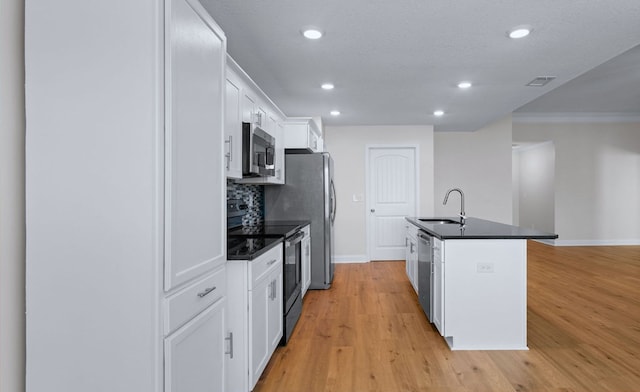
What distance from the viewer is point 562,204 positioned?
25.9ft

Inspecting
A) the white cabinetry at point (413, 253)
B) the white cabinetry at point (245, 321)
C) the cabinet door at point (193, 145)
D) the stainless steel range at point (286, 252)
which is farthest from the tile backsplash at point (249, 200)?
the white cabinetry at point (413, 253)

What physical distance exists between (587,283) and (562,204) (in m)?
3.55

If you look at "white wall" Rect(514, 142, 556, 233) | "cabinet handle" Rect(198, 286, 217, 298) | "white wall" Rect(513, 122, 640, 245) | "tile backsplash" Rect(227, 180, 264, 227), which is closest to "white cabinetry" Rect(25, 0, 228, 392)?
"cabinet handle" Rect(198, 286, 217, 298)

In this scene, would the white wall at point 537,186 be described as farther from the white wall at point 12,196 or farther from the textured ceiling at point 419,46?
the white wall at point 12,196

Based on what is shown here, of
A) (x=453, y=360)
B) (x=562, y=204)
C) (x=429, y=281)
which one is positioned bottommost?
(x=453, y=360)

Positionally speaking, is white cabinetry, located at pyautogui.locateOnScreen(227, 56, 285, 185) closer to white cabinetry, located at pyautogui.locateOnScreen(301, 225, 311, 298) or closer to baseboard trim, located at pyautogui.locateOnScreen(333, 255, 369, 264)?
white cabinetry, located at pyautogui.locateOnScreen(301, 225, 311, 298)

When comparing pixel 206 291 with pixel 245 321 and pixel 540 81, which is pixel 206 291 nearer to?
pixel 245 321

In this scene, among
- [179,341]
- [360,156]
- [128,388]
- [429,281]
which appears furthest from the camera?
[360,156]

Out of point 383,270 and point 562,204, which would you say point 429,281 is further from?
point 562,204

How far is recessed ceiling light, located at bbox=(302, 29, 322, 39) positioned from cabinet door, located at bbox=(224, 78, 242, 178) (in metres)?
0.63

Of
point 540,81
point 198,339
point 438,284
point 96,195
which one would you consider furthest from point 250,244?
point 540,81

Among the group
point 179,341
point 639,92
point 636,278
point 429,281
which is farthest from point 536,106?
point 179,341

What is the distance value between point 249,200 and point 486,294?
2409mm

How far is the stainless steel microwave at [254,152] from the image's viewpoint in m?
2.68
